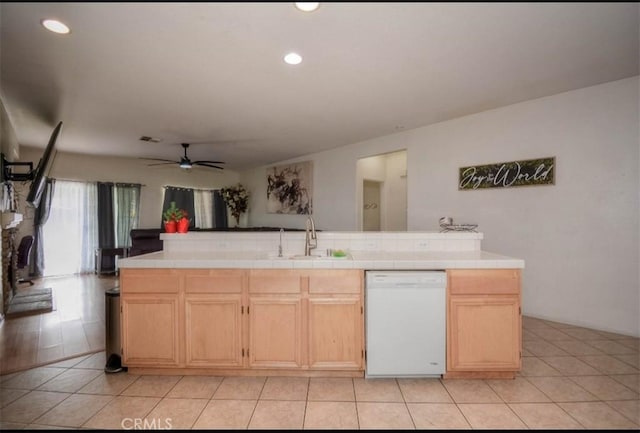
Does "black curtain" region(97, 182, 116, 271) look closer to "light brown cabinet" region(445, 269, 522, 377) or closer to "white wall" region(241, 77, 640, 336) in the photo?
"white wall" region(241, 77, 640, 336)

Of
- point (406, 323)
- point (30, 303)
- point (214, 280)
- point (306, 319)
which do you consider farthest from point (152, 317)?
point (30, 303)

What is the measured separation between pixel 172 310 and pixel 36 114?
342cm

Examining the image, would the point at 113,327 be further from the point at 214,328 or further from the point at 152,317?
the point at 214,328

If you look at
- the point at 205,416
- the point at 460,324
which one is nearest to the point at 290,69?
the point at 460,324

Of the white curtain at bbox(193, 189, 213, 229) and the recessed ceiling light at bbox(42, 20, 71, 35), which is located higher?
the recessed ceiling light at bbox(42, 20, 71, 35)

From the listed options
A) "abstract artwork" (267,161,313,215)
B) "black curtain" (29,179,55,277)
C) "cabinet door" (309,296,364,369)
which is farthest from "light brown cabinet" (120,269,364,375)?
"black curtain" (29,179,55,277)

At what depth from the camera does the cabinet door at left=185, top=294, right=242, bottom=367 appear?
220cm

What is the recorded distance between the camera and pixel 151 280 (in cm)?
222

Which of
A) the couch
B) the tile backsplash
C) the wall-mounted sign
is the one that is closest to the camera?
the tile backsplash

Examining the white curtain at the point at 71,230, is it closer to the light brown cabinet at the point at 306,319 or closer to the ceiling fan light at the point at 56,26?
the ceiling fan light at the point at 56,26

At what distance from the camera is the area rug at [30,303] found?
3623 mm

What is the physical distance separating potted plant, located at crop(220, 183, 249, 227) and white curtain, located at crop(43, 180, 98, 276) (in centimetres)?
282

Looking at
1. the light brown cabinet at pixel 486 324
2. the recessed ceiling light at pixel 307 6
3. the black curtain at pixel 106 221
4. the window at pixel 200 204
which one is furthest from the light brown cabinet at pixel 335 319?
the window at pixel 200 204

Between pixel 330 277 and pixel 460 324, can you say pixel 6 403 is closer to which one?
pixel 330 277
